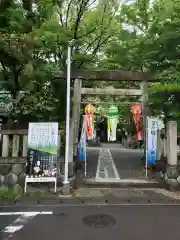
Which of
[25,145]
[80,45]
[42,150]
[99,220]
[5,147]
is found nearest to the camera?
[99,220]

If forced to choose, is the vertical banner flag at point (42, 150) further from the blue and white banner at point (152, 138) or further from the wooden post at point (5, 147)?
the blue and white banner at point (152, 138)

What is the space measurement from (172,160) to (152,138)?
167cm

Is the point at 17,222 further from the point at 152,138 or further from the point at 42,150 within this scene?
the point at 152,138

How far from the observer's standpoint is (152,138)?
10.9 metres

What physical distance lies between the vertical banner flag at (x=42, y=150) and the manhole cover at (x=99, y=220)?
2702mm

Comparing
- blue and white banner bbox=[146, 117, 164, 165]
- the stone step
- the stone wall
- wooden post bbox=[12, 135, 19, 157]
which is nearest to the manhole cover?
the stone step

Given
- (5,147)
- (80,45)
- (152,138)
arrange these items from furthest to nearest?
(80,45) → (152,138) → (5,147)

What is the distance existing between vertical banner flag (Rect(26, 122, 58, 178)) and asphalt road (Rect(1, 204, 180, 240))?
1.84 meters

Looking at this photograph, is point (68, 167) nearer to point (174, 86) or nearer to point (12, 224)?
point (12, 224)

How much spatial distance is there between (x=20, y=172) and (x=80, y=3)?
8.71 metres

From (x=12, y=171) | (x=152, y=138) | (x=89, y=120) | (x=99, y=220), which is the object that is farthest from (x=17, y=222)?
(x=152, y=138)

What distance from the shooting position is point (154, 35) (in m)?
11.4

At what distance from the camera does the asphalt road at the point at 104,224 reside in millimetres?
5188

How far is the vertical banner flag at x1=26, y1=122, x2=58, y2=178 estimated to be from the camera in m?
8.65
